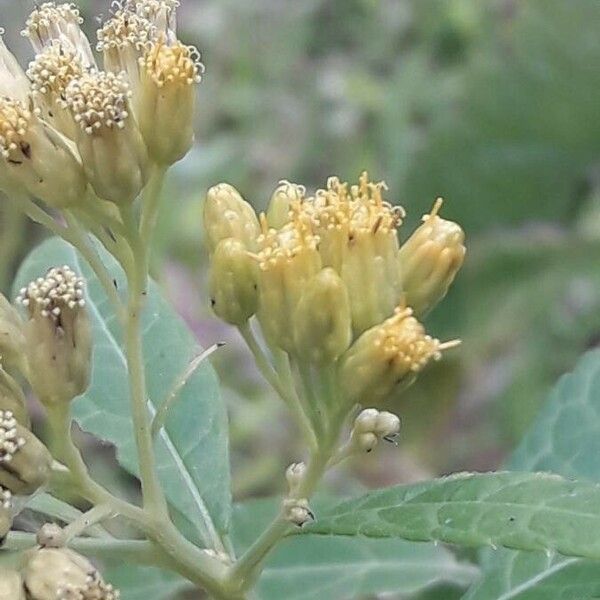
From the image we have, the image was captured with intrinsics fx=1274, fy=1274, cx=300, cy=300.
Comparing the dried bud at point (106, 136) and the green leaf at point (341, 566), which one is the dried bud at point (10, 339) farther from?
the green leaf at point (341, 566)

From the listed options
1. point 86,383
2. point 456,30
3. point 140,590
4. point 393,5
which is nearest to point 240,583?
point 86,383

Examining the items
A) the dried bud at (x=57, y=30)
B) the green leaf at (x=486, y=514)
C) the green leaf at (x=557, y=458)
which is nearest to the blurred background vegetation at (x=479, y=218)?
the green leaf at (x=557, y=458)

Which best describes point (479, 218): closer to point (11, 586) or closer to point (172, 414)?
point (172, 414)

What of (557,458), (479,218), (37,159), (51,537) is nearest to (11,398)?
(51,537)

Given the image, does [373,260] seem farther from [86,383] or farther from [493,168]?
[493,168]

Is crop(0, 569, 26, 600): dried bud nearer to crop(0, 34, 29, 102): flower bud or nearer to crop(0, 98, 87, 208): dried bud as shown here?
crop(0, 98, 87, 208): dried bud
